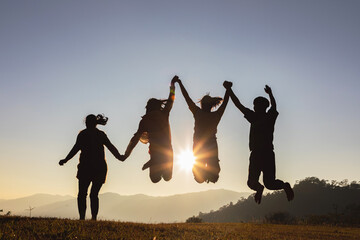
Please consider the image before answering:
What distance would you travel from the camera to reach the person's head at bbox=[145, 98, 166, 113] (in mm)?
10320

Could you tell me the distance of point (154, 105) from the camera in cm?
1034

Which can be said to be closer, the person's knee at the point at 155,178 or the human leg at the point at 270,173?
the human leg at the point at 270,173

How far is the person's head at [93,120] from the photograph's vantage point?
36.2ft

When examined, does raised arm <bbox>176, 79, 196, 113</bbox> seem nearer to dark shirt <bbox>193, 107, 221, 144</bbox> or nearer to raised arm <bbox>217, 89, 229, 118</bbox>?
dark shirt <bbox>193, 107, 221, 144</bbox>

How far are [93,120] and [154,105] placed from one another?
2110 mm

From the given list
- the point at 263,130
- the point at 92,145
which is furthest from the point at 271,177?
the point at 92,145

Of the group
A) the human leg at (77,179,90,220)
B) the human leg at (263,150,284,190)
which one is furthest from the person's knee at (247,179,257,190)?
the human leg at (77,179,90,220)

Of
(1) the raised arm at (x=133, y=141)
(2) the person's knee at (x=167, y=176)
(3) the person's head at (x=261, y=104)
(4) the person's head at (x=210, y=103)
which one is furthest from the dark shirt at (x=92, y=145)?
(3) the person's head at (x=261, y=104)

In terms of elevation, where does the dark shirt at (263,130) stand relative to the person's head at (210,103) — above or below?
below

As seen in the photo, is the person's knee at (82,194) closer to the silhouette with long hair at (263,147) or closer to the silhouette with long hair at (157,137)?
the silhouette with long hair at (157,137)

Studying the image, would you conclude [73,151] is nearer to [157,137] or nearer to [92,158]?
[92,158]

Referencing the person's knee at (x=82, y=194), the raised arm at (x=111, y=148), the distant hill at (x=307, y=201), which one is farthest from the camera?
the distant hill at (x=307, y=201)

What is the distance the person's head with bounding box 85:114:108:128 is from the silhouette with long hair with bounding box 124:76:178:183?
1322 mm

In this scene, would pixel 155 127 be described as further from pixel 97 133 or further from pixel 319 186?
pixel 319 186
